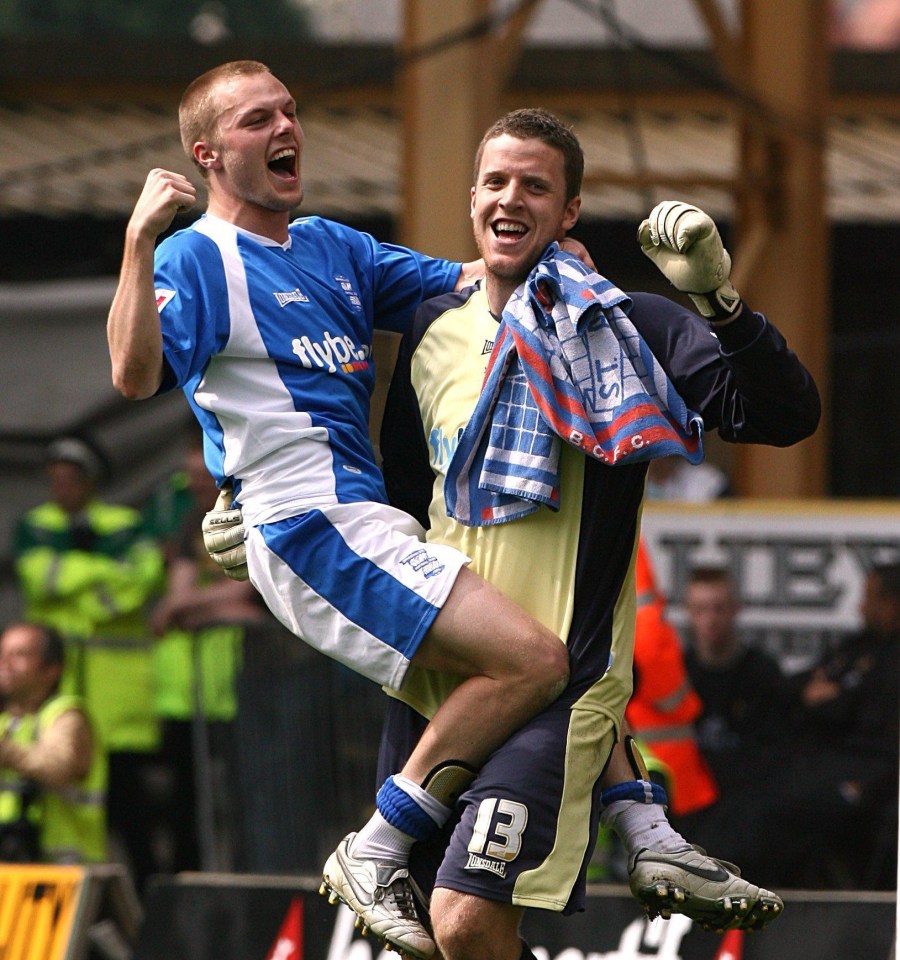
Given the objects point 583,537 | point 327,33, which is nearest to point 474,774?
point 583,537

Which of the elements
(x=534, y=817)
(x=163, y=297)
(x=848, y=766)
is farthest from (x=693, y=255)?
Answer: (x=848, y=766)

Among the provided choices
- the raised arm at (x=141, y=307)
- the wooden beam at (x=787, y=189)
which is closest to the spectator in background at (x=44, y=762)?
the wooden beam at (x=787, y=189)

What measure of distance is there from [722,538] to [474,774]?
4713mm

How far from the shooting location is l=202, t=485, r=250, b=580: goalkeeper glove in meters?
4.29

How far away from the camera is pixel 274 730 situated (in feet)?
27.9

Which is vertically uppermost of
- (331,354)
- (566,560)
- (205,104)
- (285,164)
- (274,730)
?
(205,104)

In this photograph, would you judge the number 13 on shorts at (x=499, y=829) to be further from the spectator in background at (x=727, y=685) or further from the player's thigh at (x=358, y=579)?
the spectator in background at (x=727, y=685)

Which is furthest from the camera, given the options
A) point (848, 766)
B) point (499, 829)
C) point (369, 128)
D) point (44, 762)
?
point (369, 128)

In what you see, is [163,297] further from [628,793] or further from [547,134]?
[628,793]

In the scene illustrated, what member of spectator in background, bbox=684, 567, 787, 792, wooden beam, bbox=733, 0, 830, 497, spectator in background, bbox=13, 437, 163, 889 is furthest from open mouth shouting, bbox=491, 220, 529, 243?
wooden beam, bbox=733, 0, 830, 497

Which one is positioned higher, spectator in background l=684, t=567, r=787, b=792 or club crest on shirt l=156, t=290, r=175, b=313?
club crest on shirt l=156, t=290, r=175, b=313

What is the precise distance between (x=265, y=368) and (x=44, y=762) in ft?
14.5

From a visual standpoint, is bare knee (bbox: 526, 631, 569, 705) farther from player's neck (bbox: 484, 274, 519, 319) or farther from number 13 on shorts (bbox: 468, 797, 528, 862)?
player's neck (bbox: 484, 274, 519, 319)

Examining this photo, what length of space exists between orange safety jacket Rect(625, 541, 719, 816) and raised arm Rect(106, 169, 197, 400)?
13.1 ft
